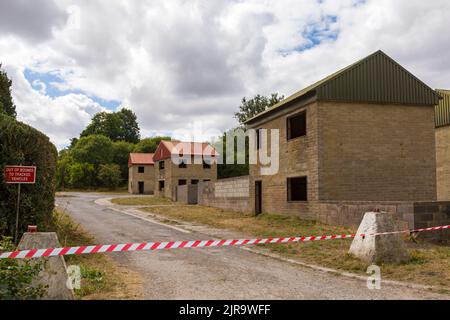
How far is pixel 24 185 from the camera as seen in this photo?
30.6 feet

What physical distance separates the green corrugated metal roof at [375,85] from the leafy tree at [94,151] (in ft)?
192

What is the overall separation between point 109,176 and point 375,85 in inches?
2148

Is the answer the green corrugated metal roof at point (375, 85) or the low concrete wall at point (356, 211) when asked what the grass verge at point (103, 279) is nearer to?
the low concrete wall at point (356, 211)

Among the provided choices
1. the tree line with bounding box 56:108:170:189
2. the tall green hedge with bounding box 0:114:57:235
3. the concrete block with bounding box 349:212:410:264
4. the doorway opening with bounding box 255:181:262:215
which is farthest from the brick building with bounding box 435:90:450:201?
the tree line with bounding box 56:108:170:189

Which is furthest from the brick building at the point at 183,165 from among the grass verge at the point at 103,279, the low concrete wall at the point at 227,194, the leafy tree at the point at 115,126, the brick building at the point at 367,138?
the leafy tree at the point at 115,126

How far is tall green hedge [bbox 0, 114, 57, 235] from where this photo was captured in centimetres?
888

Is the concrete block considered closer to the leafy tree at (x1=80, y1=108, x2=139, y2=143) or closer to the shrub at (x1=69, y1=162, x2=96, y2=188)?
the shrub at (x1=69, y1=162, x2=96, y2=188)

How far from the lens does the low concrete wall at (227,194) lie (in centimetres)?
2453

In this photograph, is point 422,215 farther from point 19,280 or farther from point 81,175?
point 81,175

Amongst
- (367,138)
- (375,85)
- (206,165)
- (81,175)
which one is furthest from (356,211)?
(81,175)

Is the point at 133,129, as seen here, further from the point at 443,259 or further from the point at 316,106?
the point at 443,259

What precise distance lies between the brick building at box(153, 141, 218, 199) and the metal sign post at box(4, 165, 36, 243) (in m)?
33.9
